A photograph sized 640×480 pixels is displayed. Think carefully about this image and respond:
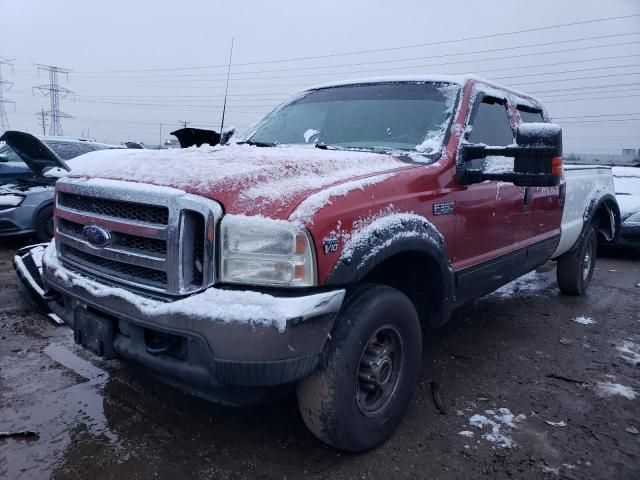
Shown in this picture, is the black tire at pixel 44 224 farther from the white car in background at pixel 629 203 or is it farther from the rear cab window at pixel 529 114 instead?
the white car in background at pixel 629 203

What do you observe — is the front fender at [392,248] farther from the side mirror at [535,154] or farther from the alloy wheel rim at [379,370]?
the side mirror at [535,154]

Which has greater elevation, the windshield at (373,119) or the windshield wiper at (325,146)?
the windshield at (373,119)

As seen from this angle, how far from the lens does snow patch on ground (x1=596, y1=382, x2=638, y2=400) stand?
3314 millimetres

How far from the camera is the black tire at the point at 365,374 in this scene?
2234 millimetres

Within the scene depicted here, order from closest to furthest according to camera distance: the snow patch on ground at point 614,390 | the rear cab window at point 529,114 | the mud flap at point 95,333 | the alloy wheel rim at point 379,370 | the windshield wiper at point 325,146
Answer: the mud flap at point 95,333
the alloy wheel rim at point 379,370
the windshield wiper at point 325,146
the snow patch on ground at point 614,390
the rear cab window at point 529,114

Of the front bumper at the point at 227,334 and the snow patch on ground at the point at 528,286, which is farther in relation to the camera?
the snow patch on ground at the point at 528,286

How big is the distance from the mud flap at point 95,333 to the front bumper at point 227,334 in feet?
0.29

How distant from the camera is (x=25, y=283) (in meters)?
3.79

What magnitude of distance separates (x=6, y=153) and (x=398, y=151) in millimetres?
7942

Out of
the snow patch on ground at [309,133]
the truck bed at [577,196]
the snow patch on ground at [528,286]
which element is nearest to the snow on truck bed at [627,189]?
the snow patch on ground at [528,286]

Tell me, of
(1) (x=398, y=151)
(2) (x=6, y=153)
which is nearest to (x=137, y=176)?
(1) (x=398, y=151)

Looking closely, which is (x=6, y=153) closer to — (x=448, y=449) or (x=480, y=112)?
(x=480, y=112)

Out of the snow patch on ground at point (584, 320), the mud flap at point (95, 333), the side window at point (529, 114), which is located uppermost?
the side window at point (529, 114)

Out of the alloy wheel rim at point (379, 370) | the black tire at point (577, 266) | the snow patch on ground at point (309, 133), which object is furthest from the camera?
the black tire at point (577, 266)
